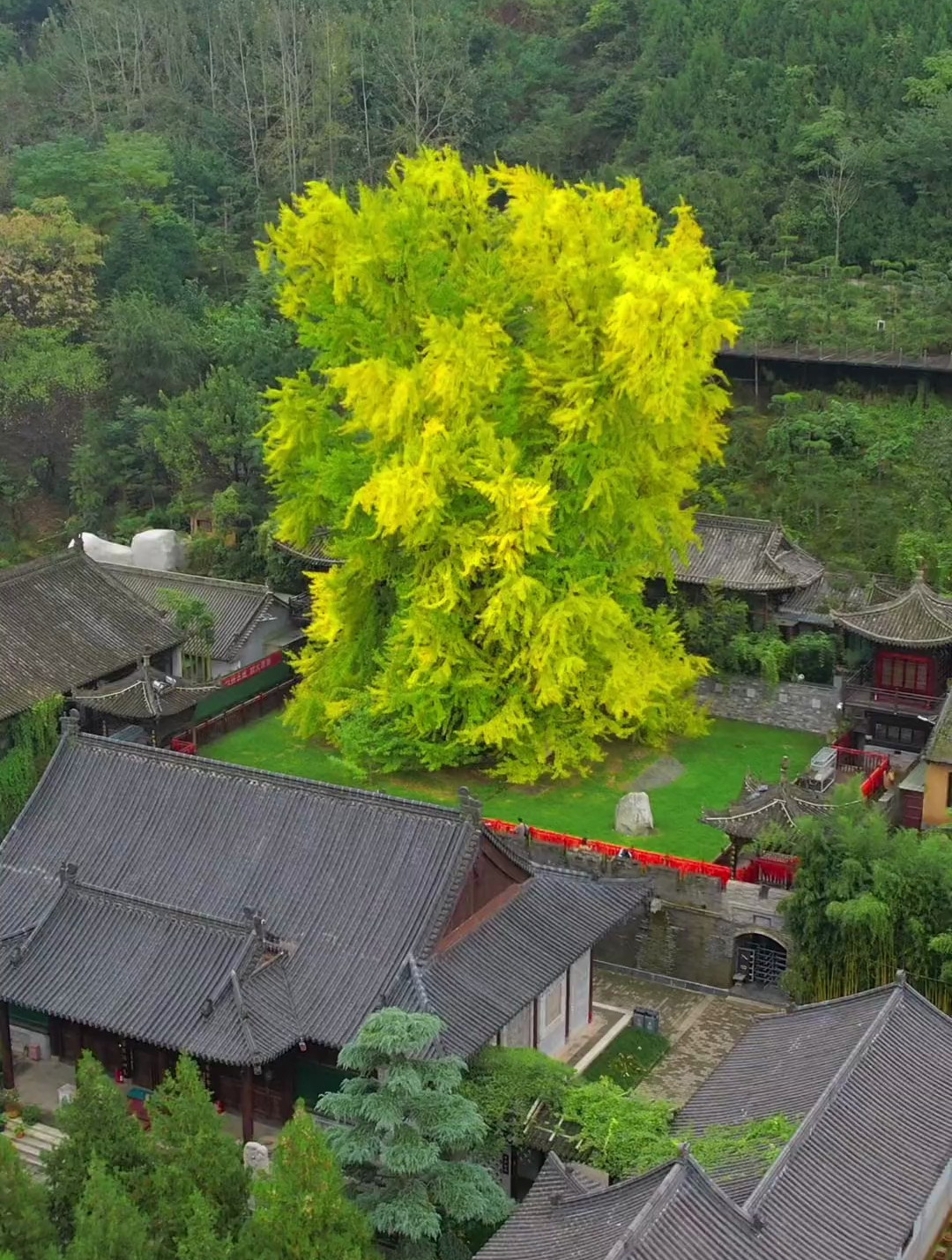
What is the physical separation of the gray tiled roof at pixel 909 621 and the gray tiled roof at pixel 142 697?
43.6 ft

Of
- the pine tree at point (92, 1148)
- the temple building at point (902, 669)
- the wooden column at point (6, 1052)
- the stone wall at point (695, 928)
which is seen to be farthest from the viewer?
the temple building at point (902, 669)

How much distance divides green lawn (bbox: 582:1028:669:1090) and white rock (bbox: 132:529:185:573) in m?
22.3

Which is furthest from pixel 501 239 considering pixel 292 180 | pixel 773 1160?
pixel 292 180

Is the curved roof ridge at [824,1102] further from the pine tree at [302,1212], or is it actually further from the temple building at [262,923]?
the temple building at [262,923]

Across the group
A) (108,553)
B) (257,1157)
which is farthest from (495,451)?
(108,553)

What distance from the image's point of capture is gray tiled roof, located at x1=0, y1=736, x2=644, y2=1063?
22516mm

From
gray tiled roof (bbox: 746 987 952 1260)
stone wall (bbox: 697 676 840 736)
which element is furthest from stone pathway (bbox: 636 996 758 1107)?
stone wall (bbox: 697 676 840 736)

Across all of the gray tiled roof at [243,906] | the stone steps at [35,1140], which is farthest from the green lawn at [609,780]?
the stone steps at [35,1140]

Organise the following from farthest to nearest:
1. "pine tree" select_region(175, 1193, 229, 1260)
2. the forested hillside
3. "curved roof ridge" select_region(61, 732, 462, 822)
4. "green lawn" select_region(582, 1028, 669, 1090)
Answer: the forested hillside, "green lawn" select_region(582, 1028, 669, 1090), "curved roof ridge" select_region(61, 732, 462, 822), "pine tree" select_region(175, 1193, 229, 1260)

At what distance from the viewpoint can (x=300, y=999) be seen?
2261 cm

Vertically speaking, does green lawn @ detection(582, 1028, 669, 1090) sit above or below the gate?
above

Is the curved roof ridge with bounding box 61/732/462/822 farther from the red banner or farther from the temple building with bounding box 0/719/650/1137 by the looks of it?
the red banner

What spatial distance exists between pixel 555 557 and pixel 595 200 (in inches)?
280

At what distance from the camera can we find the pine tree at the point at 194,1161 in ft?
61.0
